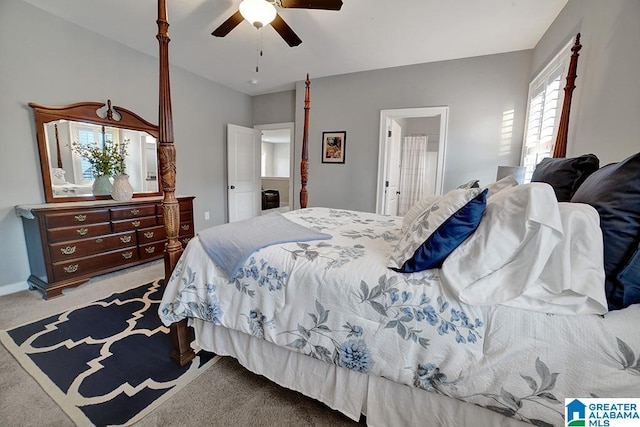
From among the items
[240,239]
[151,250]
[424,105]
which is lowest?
[151,250]

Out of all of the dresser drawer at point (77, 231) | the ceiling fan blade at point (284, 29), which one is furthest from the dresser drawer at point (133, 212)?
the ceiling fan blade at point (284, 29)

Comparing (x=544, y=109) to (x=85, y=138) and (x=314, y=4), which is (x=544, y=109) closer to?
(x=314, y=4)

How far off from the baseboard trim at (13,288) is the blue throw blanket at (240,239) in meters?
A: 2.47

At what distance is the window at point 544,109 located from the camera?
7.31 feet

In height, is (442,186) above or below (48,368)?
above

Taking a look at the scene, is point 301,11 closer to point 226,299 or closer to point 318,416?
point 226,299

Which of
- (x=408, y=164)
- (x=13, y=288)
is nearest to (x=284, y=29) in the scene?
(x=13, y=288)

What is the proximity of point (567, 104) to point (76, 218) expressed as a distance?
4177 mm

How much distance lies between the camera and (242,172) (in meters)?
4.79

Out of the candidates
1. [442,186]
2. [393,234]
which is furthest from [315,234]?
[442,186]

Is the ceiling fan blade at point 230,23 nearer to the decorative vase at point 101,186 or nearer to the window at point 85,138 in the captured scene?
the window at point 85,138

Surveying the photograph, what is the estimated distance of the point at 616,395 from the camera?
747 millimetres

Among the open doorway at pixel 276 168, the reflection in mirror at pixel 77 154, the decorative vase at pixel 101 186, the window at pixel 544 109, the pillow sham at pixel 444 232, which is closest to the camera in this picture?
the pillow sham at pixel 444 232

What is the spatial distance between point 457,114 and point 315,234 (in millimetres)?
2962
